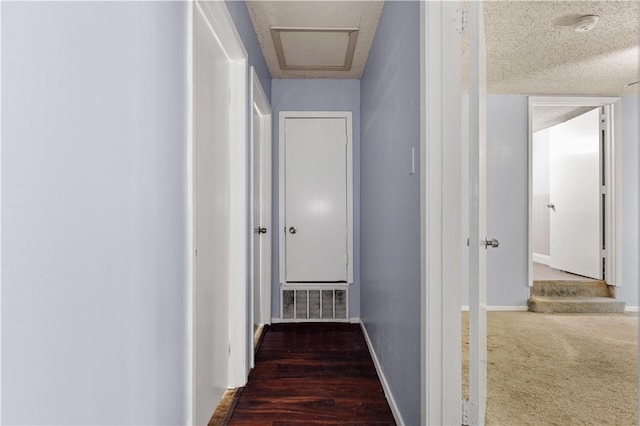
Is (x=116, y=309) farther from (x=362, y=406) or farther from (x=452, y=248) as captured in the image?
(x=362, y=406)

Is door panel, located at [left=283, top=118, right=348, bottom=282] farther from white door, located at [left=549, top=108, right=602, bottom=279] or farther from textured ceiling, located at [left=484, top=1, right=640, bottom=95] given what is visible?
white door, located at [left=549, top=108, right=602, bottom=279]

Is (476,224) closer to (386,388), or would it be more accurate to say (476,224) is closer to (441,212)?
(441,212)

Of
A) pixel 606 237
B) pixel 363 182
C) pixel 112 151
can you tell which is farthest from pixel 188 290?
pixel 606 237

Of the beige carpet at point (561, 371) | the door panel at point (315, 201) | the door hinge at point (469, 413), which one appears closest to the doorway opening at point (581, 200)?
the beige carpet at point (561, 371)

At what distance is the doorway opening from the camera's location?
4.16m

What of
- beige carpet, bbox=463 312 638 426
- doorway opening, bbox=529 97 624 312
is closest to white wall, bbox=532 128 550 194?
doorway opening, bbox=529 97 624 312

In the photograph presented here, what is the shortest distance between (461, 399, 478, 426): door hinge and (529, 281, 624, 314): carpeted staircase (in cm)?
315

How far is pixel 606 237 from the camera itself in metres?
4.20

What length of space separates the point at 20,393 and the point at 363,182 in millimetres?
3132

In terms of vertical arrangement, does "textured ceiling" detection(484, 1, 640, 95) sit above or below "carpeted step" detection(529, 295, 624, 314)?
above

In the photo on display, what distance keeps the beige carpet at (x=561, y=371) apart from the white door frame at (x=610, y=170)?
2.10ft

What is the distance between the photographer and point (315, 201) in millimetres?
3818

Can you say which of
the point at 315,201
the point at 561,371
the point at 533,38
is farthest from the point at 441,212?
the point at 315,201

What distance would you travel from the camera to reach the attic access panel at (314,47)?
9.35ft
